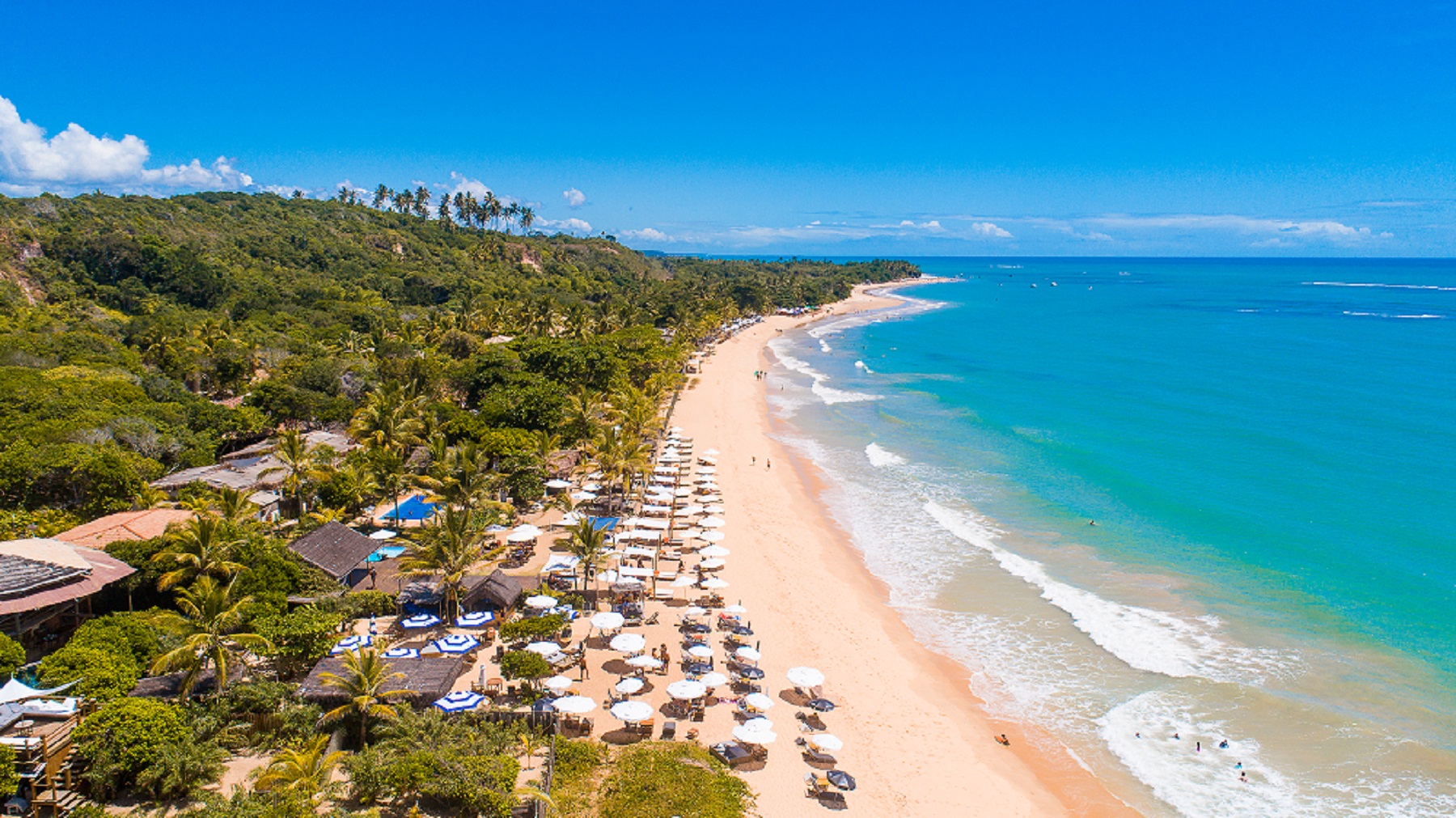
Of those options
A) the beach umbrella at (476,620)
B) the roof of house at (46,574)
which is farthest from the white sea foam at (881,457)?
the roof of house at (46,574)

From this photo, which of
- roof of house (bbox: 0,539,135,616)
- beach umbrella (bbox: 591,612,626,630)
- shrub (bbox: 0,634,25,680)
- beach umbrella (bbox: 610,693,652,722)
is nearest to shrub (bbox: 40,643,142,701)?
shrub (bbox: 0,634,25,680)

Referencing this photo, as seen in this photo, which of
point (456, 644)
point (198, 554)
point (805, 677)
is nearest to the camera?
point (805, 677)

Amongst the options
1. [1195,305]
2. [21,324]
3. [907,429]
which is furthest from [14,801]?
[1195,305]

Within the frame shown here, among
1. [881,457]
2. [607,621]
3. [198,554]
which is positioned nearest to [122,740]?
[198,554]

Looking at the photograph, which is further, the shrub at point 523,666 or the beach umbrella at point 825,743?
the shrub at point 523,666

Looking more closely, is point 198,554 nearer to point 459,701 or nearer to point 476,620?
point 476,620

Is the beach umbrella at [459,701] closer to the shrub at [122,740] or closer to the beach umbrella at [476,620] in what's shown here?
the beach umbrella at [476,620]
